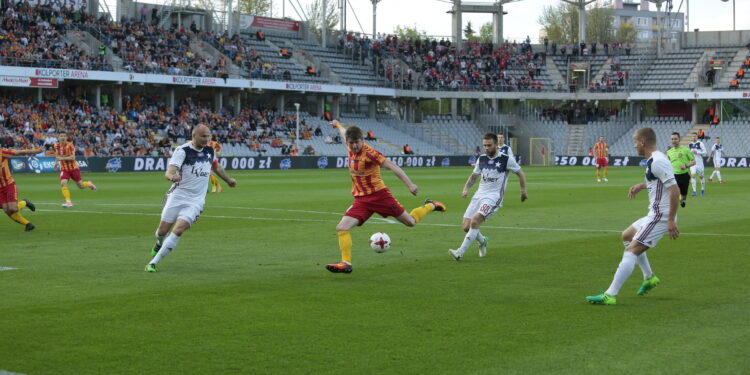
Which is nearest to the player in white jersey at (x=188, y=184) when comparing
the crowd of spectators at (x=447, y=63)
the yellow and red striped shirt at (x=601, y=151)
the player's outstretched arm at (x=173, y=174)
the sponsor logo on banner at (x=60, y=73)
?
the player's outstretched arm at (x=173, y=174)

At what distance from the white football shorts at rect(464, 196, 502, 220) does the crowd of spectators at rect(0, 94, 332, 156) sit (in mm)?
40149

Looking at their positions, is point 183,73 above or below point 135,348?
above

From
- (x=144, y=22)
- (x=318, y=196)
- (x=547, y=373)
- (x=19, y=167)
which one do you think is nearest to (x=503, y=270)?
(x=547, y=373)

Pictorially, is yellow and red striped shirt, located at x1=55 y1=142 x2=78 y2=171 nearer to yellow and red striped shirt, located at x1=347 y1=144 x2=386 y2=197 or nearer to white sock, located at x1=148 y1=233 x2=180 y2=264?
white sock, located at x1=148 y1=233 x2=180 y2=264

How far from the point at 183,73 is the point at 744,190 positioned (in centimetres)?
3901

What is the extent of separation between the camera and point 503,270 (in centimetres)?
1338

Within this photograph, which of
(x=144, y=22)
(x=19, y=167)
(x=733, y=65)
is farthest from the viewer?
(x=733, y=65)

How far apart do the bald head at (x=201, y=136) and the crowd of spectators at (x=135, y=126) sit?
131 ft

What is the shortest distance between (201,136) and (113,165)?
39.8 meters

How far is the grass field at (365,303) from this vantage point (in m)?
7.65

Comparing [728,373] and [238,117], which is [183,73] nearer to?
[238,117]

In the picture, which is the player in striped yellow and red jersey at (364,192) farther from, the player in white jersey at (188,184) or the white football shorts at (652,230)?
the white football shorts at (652,230)

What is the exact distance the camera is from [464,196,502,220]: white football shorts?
1484cm

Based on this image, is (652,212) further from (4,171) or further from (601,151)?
(601,151)
